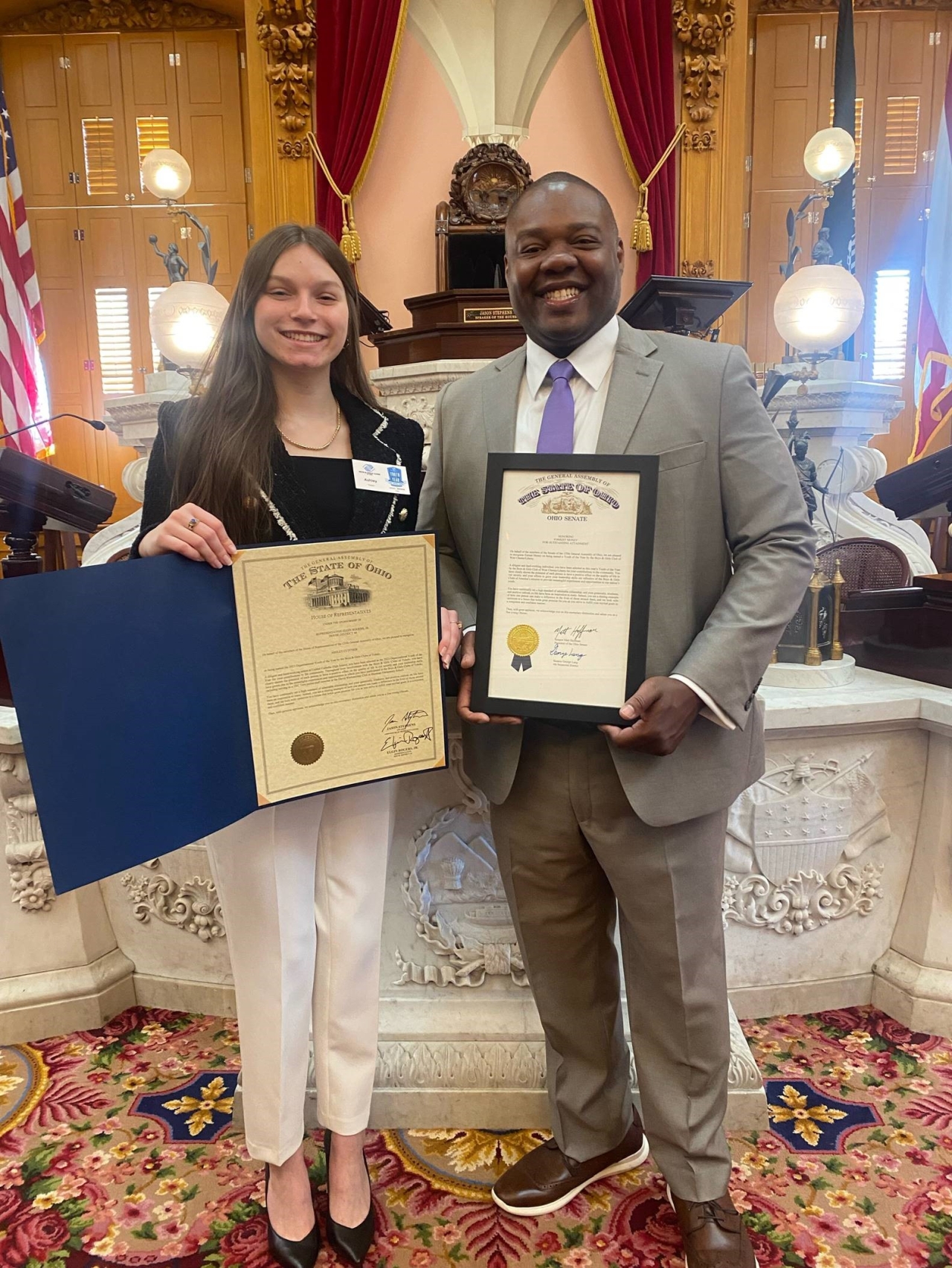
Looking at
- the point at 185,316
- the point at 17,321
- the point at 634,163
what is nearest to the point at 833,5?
the point at 634,163

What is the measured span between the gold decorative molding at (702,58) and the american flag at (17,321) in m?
5.30

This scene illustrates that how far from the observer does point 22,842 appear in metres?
1.89

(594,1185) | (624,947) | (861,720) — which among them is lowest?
(594,1185)

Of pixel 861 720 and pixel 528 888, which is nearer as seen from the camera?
pixel 528 888

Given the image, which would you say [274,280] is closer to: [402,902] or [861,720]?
[402,902]

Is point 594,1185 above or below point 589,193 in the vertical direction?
below

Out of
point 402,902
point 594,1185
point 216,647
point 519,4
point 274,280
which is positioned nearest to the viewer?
point 216,647

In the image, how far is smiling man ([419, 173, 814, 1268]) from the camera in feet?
3.56

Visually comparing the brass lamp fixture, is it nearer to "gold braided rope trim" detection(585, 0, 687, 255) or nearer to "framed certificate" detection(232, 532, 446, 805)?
"framed certificate" detection(232, 532, 446, 805)

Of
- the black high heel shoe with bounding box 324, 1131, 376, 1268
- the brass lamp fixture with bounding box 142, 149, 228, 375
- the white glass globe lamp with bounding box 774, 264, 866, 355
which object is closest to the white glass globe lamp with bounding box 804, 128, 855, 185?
the white glass globe lamp with bounding box 774, 264, 866, 355

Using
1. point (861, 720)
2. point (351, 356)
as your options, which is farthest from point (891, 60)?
point (351, 356)

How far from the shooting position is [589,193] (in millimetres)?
1096

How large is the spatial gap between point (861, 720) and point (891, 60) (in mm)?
7145

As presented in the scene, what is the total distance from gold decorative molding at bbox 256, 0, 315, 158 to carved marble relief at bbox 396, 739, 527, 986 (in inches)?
210
